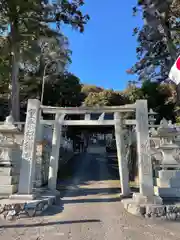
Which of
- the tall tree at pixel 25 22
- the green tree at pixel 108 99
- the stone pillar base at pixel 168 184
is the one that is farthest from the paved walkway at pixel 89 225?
the green tree at pixel 108 99

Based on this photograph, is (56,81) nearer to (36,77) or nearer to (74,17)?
(36,77)

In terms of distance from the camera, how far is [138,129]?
20.8ft

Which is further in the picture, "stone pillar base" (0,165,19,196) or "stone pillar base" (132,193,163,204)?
"stone pillar base" (0,165,19,196)

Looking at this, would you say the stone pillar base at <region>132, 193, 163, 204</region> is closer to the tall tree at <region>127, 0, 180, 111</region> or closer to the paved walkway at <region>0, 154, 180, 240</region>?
the paved walkway at <region>0, 154, 180, 240</region>

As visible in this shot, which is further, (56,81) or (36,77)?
(56,81)

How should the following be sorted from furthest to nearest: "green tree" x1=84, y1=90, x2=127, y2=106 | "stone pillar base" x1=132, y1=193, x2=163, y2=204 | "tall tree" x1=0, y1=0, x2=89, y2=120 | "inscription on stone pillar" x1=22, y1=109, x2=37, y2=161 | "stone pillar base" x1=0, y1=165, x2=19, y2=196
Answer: "green tree" x1=84, y1=90, x2=127, y2=106 < "tall tree" x1=0, y1=0, x2=89, y2=120 < "stone pillar base" x1=0, y1=165, x2=19, y2=196 < "inscription on stone pillar" x1=22, y1=109, x2=37, y2=161 < "stone pillar base" x1=132, y1=193, x2=163, y2=204

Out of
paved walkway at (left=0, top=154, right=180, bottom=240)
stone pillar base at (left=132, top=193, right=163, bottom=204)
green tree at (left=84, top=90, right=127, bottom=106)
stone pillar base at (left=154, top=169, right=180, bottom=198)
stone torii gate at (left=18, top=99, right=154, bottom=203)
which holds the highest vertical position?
green tree at (left=84, top=90, right=127, bottom=106)

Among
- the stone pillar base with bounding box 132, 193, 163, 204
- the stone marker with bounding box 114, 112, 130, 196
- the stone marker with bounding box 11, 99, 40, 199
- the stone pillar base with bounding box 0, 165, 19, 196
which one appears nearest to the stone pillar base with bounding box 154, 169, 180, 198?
the stone pillar base with bounding box 132, 193, 163, 204

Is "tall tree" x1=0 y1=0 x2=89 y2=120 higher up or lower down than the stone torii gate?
higher up

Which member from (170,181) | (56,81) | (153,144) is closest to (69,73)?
(56,81)

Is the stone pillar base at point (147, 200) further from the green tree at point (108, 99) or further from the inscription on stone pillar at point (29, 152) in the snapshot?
the green tree at point (108, 99)

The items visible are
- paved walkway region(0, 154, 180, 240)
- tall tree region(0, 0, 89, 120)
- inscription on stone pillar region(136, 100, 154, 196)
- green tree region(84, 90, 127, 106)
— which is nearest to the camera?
paved walkway region(0, 154, 180, 240)

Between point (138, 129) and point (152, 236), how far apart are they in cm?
272

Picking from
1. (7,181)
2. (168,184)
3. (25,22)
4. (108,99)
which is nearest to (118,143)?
(168,184)
